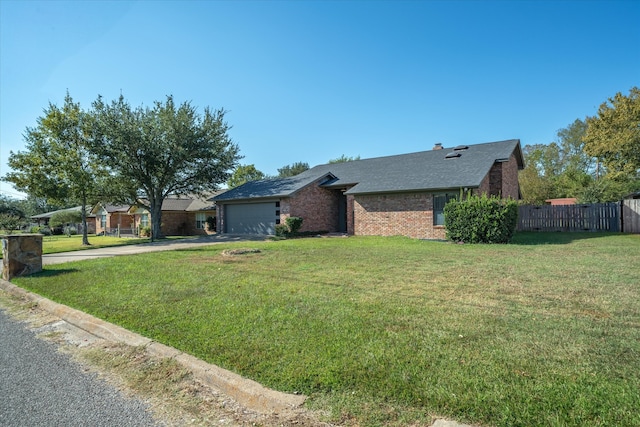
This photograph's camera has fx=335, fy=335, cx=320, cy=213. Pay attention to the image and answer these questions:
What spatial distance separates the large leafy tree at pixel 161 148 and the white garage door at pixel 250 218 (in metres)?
3.24

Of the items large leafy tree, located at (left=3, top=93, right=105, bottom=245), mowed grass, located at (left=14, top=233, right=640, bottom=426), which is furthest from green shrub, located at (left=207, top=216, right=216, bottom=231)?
mowed grass, located at (left=14, top=233, right=640, bottom=426)

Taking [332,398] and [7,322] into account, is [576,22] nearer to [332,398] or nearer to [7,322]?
[332,398]

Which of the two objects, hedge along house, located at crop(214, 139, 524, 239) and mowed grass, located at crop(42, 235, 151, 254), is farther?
mowed grass, located at crop(42, 235, 151, 254)

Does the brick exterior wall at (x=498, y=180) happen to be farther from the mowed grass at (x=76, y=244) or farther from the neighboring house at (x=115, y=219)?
the neighboring house at (x=115, y=219)

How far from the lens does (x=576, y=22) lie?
37.2ft

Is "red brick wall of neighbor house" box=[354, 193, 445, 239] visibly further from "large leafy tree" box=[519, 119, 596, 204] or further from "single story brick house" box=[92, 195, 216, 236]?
"large leafy tree" box=[519, 119, 596, 204]

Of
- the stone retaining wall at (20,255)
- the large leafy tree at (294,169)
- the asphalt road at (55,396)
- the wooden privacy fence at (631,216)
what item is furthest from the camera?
the large leafy tree at (294,169)

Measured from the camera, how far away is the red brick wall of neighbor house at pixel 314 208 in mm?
19938

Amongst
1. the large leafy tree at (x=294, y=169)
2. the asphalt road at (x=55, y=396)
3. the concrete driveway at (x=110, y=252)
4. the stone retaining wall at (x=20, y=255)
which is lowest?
the asphalt road at (x=55, y=396)

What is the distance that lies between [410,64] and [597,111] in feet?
72.2

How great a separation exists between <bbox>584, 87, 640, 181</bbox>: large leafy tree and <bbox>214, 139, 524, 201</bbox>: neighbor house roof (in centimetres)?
842

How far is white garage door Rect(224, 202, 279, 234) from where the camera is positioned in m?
21.2

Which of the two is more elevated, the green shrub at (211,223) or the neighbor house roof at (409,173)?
the neighbor house roof at (409,173)

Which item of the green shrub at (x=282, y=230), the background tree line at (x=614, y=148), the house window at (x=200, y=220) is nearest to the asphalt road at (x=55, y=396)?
the green shrub at (x=282, y=230)
